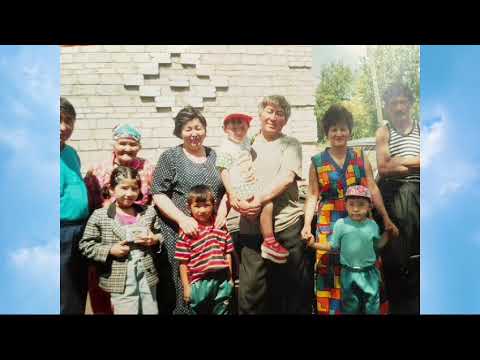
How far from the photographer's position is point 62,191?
568 centimetres

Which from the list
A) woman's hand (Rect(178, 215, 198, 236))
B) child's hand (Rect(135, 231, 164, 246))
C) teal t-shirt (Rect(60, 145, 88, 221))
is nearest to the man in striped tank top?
woman's hand (Rect(178, 215, 198, 236))

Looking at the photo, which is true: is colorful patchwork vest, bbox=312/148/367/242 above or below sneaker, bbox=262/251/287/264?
above

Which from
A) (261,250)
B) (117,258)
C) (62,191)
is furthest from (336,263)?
(62,191)

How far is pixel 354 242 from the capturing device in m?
5.72

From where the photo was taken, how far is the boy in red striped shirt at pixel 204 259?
18.4ft

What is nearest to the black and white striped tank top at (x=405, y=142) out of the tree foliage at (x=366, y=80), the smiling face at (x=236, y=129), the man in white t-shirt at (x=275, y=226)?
the tree foliage at (x=366, y=80)

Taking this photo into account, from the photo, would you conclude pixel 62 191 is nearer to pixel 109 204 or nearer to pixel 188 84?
pixel 109 204

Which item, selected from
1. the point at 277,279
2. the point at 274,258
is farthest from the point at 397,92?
the point at 277,279

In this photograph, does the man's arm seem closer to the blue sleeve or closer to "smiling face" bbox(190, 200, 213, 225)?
the blue sleeve

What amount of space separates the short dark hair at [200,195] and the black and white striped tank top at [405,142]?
1.80m

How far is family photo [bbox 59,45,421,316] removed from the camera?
5660 millimetres

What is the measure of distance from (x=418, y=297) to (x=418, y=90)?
6.60ft

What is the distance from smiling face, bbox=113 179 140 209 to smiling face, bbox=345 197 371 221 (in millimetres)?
2010

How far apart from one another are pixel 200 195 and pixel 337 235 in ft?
4.44
